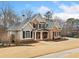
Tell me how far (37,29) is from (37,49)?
1.61ft

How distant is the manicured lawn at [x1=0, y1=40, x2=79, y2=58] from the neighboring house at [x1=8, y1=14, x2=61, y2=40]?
0.17m

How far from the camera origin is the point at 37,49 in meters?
6.32

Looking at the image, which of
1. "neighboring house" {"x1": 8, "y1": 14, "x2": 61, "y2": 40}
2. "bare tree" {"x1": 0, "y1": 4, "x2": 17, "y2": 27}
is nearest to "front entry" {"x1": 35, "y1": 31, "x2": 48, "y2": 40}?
"neighboring house" {"x1": 8, "y1": 14, "x2": 61, "y2": 40}

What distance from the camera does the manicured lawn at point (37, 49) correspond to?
6164mm

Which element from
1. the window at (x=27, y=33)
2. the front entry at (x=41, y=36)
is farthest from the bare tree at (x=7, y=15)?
the front entry at (x=41, y=36)

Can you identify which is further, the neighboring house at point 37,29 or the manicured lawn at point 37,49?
the neighboring house at point 37,29

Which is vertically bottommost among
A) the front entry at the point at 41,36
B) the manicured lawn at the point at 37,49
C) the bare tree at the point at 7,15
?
the manicured lawn at the point at 37,49

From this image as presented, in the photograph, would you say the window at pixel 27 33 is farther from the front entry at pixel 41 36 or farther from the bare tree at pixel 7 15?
the bare tree at pixel 7 15

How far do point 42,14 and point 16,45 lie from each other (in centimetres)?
91

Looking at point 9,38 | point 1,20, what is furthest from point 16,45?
point 1,20

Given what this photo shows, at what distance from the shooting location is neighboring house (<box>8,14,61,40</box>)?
21.0 feet

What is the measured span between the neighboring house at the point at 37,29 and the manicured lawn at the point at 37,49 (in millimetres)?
167

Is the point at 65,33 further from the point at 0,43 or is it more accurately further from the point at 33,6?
the point at 0,43

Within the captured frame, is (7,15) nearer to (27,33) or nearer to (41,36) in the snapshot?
(27,33)
